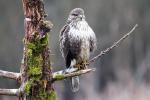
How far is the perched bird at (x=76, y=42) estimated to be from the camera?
8609 millimetres

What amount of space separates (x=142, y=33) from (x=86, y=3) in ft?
4.59

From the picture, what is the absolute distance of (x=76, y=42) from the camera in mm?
8711

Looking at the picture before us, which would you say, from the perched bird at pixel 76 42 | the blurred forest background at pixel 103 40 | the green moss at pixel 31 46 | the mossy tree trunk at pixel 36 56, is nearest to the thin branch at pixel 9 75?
the mossy tree trunk at pixel 36 56

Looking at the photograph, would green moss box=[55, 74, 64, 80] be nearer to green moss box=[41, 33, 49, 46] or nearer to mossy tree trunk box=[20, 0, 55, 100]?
mossy tree trunk box=[20, 0, 55, 100]

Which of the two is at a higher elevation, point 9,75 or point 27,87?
point 9,75

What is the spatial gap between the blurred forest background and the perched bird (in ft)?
31.9

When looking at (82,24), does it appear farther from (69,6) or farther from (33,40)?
(69,6)

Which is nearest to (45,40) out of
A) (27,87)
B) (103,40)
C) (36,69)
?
(36,69)

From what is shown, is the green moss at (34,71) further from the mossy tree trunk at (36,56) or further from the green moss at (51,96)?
the green moss at (51,96)

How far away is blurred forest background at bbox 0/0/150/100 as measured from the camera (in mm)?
18922

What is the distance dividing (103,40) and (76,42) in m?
10.3

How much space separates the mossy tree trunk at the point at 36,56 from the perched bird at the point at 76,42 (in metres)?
1.58

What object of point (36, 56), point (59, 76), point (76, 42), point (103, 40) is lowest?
point (59, 76)

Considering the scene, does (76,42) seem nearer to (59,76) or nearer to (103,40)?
(59,76)
